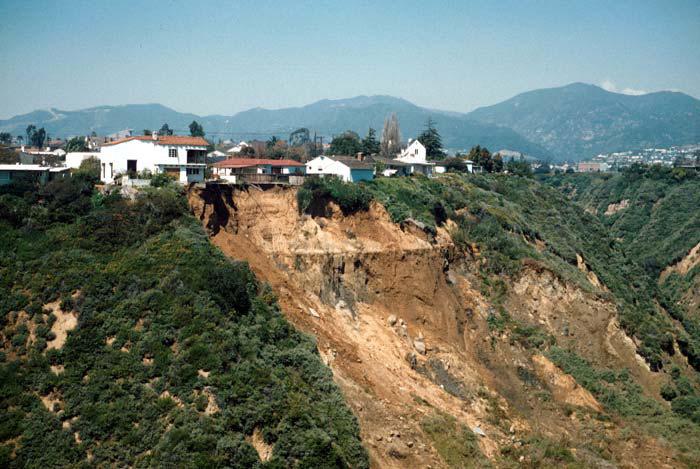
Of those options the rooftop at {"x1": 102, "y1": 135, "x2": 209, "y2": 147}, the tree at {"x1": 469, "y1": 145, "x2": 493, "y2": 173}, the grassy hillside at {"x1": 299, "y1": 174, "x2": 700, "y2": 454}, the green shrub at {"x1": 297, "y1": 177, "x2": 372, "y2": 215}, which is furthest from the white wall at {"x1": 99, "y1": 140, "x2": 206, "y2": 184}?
the tree at {"x1": 469, "y1": 145, "x2": 493, "y2": 173}

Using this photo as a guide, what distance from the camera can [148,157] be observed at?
3947 cm

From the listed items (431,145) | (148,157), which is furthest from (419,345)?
(431,145)

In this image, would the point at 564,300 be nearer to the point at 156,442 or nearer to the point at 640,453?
the point at 640,453

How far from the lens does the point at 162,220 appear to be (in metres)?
32.6

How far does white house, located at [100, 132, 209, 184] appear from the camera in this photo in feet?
129

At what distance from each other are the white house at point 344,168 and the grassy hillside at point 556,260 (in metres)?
1.26

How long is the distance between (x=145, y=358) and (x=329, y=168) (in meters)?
27.2

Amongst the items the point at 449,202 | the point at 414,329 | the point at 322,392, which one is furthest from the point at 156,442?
the point at 449,202

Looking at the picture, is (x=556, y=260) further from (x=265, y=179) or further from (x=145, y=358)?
(x=145, y=358)

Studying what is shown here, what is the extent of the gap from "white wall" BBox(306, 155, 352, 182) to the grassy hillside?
1.97 m

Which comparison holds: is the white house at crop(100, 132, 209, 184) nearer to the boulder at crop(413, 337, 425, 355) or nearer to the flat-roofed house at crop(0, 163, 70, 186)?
the flat-roofed house at crop(0, 163, 70, 186)

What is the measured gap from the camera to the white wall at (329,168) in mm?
48938

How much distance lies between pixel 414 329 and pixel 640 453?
12.4 meters

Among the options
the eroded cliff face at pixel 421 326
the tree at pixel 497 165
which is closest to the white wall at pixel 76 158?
the eroded cliff face at pixel 421 326
